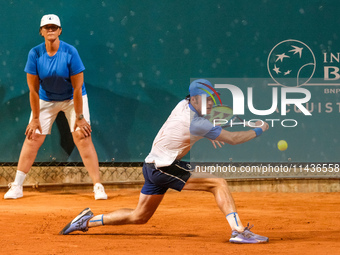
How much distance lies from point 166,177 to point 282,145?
408 cm

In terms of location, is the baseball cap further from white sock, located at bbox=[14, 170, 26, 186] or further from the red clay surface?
white sock, located at bbox=[14, 170, 26, 186]

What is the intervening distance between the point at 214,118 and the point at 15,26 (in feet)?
11.1

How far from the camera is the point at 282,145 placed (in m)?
9.02

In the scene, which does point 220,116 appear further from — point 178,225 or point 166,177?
point 166,177

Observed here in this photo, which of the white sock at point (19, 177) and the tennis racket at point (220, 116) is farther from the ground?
the tennis racket at point (220, 116)

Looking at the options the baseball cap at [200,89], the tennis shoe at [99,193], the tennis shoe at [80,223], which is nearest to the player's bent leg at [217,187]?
the baseball cap at [200,89]

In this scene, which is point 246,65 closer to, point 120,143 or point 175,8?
point 175,8

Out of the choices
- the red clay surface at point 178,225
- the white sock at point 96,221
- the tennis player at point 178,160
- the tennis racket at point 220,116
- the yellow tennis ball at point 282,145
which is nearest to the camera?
the red clay surface at point 178,225

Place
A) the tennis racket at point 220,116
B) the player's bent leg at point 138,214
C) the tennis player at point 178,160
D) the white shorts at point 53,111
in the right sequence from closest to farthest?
the tennis player at point 178,160, the player's bent leg at point 138,214, the tennis racket at point 220,116, the white shorts at point 53,111

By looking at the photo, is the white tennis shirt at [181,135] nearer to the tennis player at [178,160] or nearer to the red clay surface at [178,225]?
the tennis player at [178,160]

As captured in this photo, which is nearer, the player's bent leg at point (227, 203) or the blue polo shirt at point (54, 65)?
the player's bent leg at point (227, 203)

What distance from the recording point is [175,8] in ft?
30.3

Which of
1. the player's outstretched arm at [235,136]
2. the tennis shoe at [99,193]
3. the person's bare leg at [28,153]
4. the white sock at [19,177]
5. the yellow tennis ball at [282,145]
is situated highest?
the player's outstretched arm at [235,136]

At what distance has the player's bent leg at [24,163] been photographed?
812cm
